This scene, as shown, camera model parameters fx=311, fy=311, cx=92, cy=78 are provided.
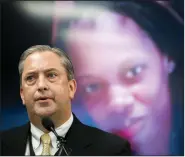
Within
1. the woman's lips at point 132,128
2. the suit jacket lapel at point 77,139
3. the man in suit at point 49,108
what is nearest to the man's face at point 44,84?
the man in suit at point 49,108

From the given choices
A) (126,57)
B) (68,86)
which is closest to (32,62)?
(68,86)

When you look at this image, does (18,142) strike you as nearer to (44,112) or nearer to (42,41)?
(44,112)

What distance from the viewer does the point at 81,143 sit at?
1.58 metres

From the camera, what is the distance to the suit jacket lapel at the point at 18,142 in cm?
161

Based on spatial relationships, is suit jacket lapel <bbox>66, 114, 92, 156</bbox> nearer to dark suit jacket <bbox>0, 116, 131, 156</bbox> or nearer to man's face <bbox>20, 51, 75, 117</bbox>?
dark suit jacket <bbox>0, 116, 131, 156</bbox>

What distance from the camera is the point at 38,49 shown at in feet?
5.29

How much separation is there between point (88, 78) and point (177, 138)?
2.30 feet

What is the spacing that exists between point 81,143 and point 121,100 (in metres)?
0.55

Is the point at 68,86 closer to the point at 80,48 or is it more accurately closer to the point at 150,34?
the point at 80,48

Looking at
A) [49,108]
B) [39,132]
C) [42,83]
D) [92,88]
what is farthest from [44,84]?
[92,88]

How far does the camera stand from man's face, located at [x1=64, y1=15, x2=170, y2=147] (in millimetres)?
2025

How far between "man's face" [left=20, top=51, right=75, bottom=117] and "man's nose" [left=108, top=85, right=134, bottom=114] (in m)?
0.49

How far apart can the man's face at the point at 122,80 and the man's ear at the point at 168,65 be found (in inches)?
0.6

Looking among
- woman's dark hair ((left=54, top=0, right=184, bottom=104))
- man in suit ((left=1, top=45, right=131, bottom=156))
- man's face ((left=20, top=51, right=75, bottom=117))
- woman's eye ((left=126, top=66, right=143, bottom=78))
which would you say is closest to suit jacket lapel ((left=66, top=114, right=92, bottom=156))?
man in suit ((left=1, top=45, right=131, bottom=156))
